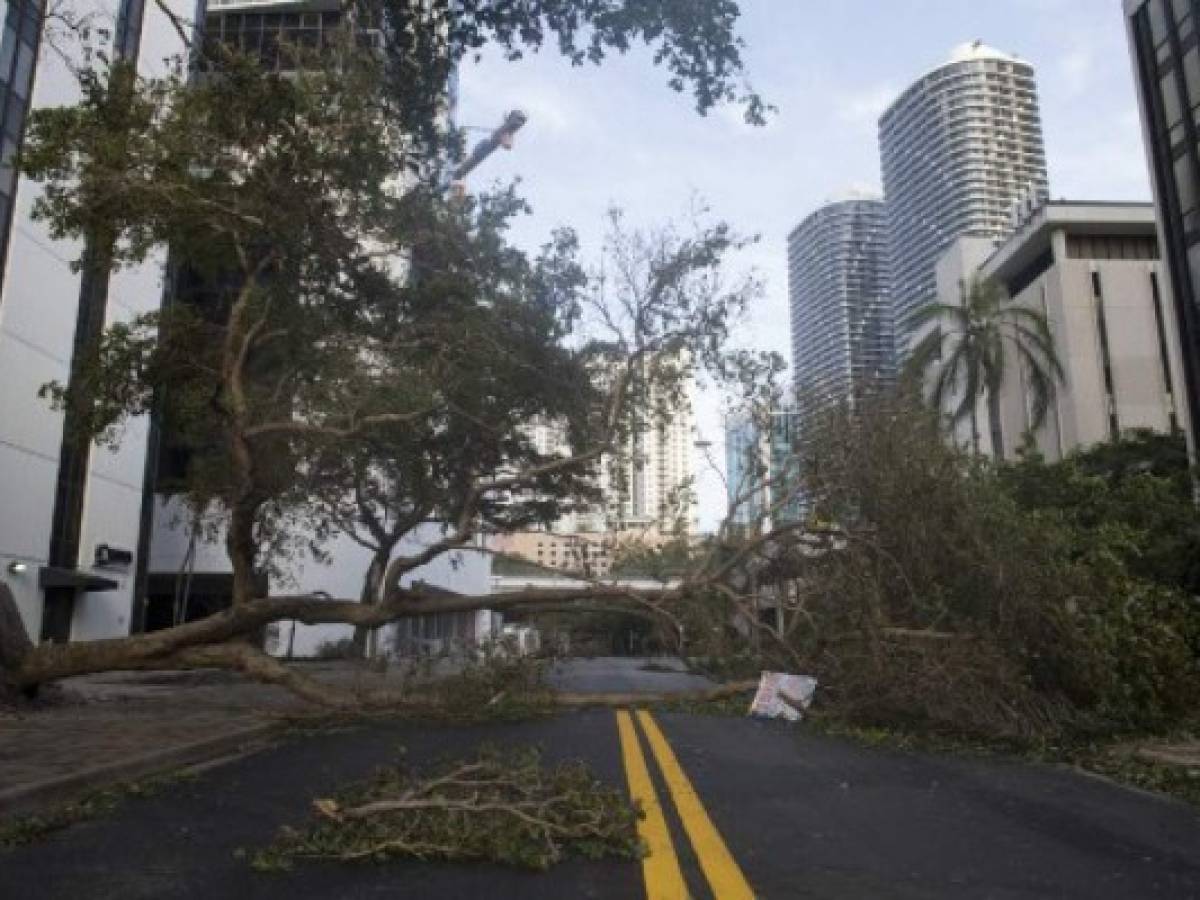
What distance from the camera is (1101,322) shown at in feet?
154

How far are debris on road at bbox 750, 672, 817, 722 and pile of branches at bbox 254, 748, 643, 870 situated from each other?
27.1ft

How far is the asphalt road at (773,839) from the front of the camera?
5344 mm

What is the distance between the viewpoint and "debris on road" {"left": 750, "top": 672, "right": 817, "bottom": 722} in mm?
14578

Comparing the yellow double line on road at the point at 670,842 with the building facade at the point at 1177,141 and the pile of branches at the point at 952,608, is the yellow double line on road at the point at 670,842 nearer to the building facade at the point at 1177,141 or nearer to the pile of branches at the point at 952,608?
the pile of branches at the point at 952,608

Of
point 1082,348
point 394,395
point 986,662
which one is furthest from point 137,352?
point 1082,348

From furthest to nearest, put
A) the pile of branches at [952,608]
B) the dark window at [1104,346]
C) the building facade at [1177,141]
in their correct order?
the dark window at [1104,346]
the building facade at [1177,141]
the pile of branches at [952,608]

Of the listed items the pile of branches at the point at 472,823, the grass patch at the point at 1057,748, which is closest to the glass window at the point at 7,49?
the grass patch at the point at 1057,748

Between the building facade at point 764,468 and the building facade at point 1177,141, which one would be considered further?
the building facade at point 1177,141

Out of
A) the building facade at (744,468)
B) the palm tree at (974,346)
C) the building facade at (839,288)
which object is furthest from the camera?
the palm tree at (974,346)

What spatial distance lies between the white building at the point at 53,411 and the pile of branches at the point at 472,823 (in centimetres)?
2203

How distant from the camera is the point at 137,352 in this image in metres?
16.3

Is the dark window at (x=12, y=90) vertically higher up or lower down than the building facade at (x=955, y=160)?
lower down

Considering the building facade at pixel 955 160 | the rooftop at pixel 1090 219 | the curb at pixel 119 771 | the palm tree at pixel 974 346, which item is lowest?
the curb at pixel 119 771

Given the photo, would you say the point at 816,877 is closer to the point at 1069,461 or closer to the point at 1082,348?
the point at 1069,461
